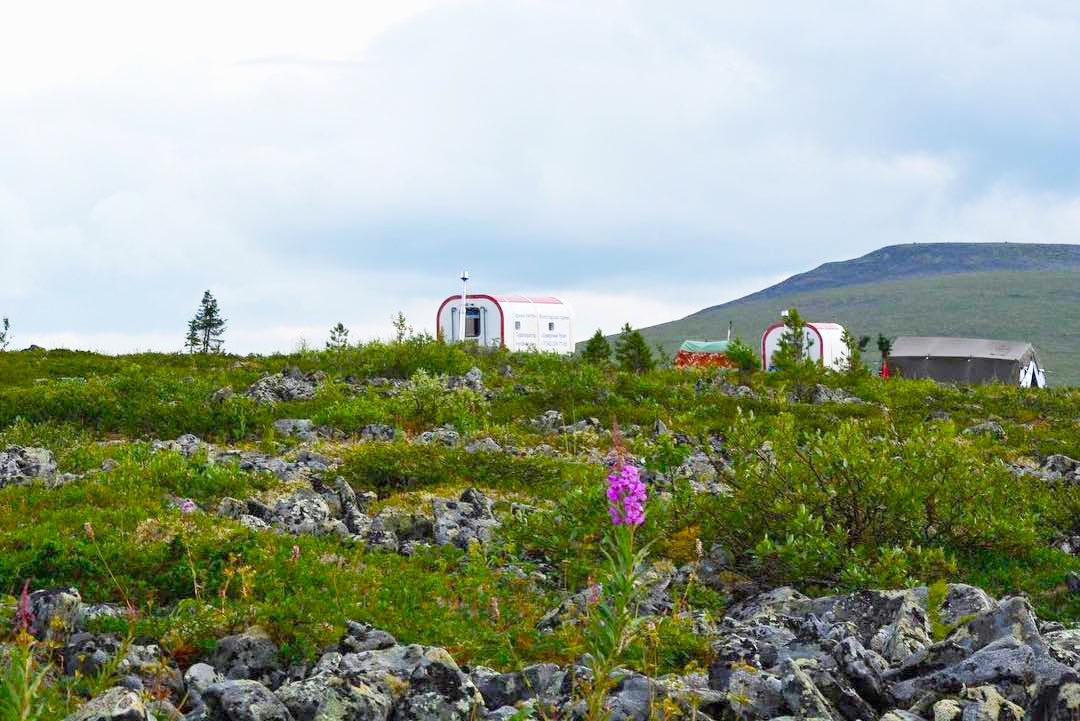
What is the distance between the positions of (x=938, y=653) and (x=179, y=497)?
23.4ft

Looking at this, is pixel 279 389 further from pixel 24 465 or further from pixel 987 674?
pixel 987 674

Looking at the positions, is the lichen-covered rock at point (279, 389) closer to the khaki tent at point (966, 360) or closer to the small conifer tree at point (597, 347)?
the small conifer tree at point (597, 347)

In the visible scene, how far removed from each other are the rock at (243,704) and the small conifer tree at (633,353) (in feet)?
89.0

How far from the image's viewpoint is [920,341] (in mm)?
53344

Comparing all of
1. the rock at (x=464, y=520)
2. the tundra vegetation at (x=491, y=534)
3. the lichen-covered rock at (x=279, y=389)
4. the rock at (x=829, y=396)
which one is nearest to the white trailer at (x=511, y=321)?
the rock at (x=829, y=396)

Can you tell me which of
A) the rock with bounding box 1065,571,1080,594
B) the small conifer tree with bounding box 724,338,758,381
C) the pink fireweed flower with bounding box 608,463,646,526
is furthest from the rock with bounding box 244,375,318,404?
the pink fireweed flower with bounding box 608,463,646,526

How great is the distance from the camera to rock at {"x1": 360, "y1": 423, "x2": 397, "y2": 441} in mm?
15984

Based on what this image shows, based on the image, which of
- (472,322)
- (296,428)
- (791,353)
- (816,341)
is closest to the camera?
(296,428)

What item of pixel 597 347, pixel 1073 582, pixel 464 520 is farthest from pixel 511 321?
pixel 1073 582

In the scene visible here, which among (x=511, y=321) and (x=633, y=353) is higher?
(x=511, y=321)

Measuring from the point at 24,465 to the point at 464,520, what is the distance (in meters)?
5.28

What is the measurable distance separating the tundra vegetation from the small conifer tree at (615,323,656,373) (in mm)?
15894

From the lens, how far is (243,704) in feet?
17.2

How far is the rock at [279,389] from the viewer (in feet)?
63.8
